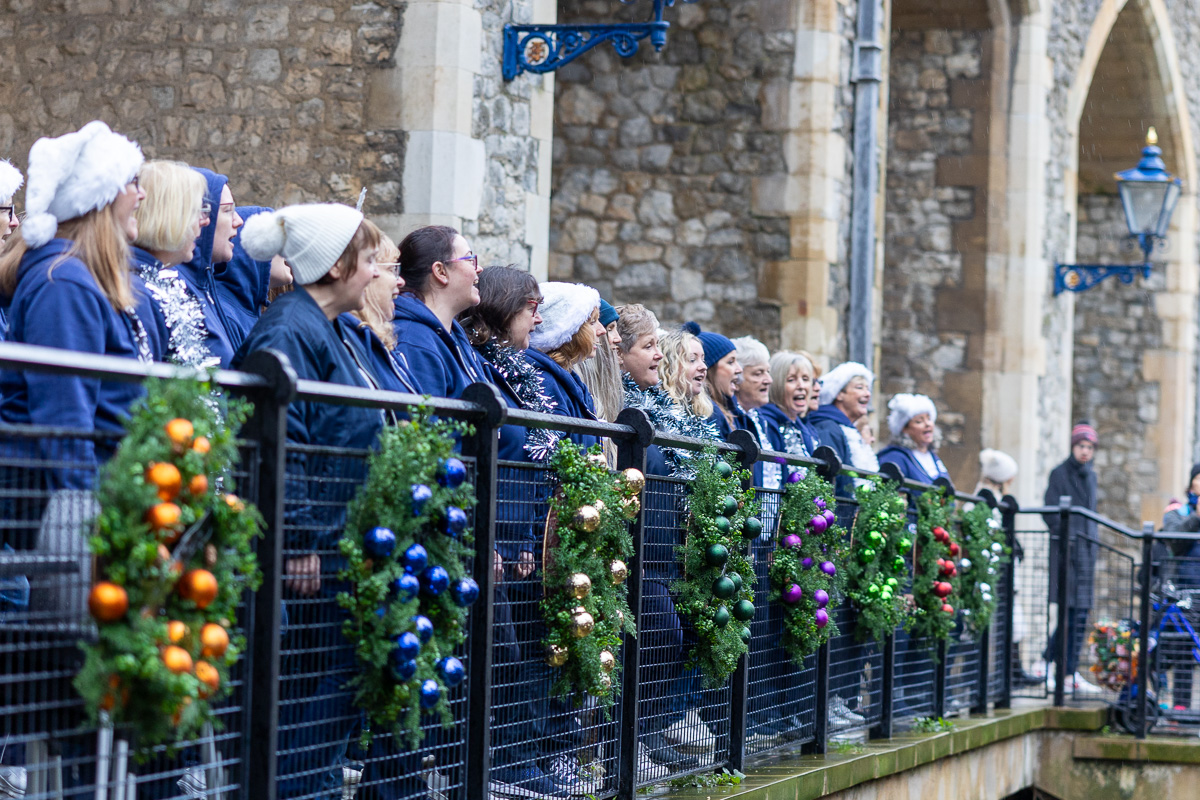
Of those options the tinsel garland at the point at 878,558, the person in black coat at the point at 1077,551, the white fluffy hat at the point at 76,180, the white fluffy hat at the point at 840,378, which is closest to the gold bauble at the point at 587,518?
the white fluffy hat at the point at 76,180

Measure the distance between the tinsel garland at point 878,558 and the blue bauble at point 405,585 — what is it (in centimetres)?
316

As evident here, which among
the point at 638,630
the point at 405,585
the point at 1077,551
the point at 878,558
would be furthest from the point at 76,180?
the point at 1077,551

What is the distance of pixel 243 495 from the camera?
309 centimetres

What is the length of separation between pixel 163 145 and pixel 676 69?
15.9ft

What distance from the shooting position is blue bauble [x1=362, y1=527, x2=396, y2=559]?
3301mm

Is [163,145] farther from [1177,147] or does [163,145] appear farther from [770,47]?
[1177,147]

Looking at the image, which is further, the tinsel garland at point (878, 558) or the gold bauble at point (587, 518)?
the tinsel garland at point (878, 558)

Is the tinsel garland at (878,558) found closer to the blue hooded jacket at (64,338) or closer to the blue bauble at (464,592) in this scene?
the blue bauble at (464,592)

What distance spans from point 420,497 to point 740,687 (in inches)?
88.3

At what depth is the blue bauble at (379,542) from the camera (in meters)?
3.30

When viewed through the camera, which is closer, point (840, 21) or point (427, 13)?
point (427, 13)

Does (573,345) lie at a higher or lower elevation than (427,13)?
lower

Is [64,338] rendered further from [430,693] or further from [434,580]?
[430,693]

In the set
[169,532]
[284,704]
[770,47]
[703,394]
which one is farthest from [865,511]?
[770,47]
